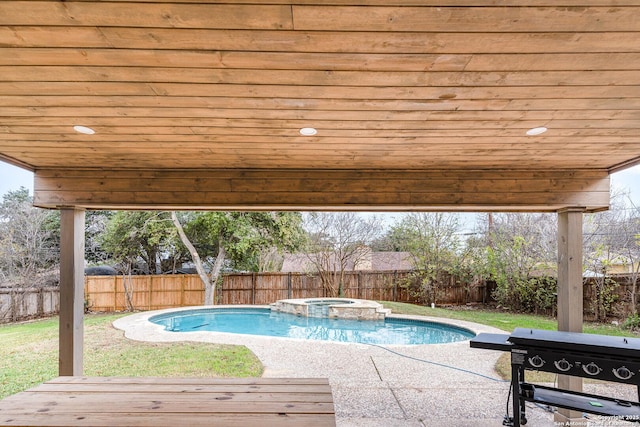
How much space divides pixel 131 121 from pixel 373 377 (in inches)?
155

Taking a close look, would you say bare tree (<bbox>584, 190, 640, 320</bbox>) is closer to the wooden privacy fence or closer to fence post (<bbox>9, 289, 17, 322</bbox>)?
the wooden privacy fence

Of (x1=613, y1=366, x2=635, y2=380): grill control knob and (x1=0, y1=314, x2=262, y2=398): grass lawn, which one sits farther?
(x1=0, y1=314, x2=262, y2=398): grass lawn

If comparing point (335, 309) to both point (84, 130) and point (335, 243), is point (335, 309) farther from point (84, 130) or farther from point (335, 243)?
point (84, 130)

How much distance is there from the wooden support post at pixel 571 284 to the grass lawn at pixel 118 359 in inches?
131

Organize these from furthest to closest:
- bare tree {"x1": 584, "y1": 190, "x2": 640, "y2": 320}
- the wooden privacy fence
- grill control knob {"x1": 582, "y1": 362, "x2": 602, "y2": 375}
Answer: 1. the wooden privacy fence
2. bare tree {"x1": 584, "y1": 190, "x2": 640, "y2": 320}
3. grill control knob {"x1": 582, "y1": 362, "x2": 602, "y2": 375}

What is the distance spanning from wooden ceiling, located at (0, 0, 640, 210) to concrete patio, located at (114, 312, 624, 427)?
194 cm

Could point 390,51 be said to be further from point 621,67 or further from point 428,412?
point 428,412

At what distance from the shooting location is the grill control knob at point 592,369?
2.51 m

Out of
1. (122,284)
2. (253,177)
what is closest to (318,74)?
(253,177)

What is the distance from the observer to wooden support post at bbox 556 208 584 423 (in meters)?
3.33

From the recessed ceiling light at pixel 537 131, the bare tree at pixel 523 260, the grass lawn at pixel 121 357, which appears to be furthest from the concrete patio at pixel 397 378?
the bare tree at pixel 523 260

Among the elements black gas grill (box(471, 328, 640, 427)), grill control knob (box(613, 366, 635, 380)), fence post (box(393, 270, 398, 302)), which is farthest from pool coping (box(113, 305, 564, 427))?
fence post (box(393, 270, 398, 302))

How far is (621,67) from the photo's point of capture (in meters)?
1.55

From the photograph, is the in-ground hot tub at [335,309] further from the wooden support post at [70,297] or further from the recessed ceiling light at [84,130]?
the recessed ceiling light at [84,130]
